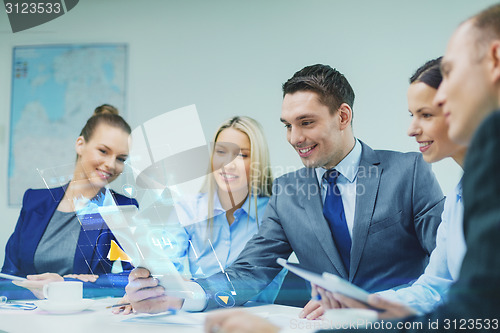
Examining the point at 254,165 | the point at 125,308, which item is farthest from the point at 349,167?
the point at 125,308

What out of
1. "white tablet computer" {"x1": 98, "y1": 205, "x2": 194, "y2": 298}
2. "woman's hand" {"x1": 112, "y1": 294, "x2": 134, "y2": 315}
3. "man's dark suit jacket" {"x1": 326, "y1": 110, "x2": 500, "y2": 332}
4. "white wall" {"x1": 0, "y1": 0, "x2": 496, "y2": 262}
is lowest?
"woman's hand" {"x1": 112, "y1": 294, "x2": 134, "y2": 315}

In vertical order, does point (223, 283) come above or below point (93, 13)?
below

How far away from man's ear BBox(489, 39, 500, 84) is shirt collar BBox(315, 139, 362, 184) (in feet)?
3.33

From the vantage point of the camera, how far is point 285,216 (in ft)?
5.75

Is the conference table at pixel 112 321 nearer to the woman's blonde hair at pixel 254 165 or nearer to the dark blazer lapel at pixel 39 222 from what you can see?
the dark blazer lapel at pixel 39 222

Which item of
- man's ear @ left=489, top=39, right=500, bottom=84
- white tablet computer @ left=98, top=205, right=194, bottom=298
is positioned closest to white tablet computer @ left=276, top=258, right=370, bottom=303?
man's ear @ left=489, top=39, right=500, bottom=84

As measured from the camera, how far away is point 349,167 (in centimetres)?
174

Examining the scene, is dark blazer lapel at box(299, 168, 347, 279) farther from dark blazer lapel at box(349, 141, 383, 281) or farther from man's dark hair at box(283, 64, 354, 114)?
man's dark hair at box(283, 64, 354, 114)

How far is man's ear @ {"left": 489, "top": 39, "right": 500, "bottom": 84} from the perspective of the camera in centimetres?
71

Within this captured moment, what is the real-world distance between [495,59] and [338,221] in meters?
A: 1.01

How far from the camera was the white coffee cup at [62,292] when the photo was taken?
1.30 metres

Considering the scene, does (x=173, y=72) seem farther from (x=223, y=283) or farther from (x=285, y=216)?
(x=223, y=283)

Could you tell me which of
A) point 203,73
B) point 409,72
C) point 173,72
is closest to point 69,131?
point 173,72

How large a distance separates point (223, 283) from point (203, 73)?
5.29 feet
